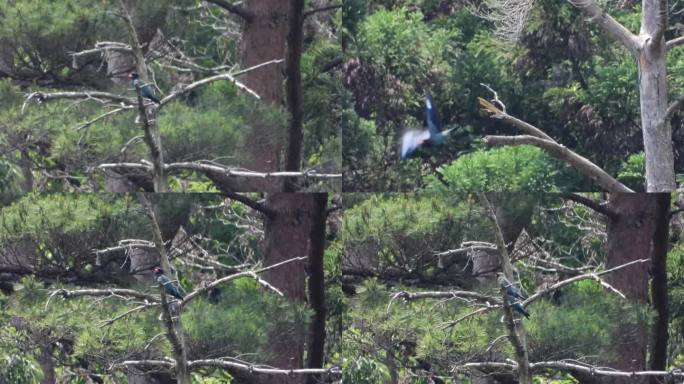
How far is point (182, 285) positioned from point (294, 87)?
1201mm

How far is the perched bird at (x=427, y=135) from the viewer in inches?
416

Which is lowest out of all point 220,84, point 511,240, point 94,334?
point 94,334

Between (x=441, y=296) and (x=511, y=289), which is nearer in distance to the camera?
(x=511, y=289)

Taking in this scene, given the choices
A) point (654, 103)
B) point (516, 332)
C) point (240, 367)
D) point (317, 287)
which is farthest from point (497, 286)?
point (240, 367)

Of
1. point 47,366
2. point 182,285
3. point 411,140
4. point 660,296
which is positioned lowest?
point 47,366

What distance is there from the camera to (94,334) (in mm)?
10859

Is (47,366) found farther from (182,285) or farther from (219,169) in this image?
(219,169)

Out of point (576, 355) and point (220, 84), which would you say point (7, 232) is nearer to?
point (220, 84)

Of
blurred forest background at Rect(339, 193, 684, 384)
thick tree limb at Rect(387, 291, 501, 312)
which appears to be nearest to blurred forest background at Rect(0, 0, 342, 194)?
blurred forest background at Rect(339, 193, 684, 384)

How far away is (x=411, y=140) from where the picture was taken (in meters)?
10.6

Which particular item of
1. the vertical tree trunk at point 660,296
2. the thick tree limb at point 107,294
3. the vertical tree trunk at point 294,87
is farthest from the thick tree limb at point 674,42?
the thick tree limb at point 107,294

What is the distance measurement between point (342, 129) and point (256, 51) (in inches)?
24.1

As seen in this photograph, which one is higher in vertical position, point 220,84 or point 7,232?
point 220,84

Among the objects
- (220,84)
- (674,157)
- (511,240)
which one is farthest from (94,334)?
(674,157)
